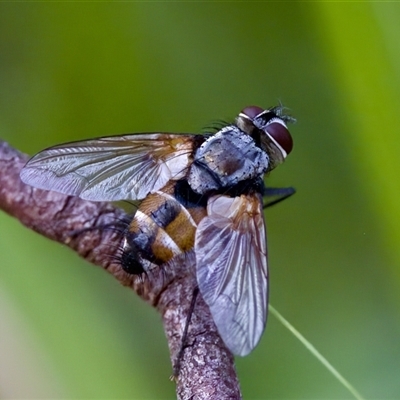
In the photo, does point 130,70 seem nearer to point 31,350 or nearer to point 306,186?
point 306,186

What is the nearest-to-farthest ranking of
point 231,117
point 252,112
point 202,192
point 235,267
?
point 235,267 < point 202,192 < point 252,112 < point 231,117

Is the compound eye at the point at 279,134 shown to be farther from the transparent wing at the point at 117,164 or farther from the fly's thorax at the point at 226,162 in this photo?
the transparent wing at the point at 117,164

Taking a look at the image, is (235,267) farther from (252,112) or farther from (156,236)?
(252,112)

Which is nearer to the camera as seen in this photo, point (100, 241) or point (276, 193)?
point (100, 241)

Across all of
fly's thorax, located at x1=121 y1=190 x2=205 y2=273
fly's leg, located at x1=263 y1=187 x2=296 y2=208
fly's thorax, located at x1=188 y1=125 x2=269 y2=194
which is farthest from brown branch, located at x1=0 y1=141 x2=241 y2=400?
fly's leg, located at x1=263 y1=187 x2=296 y2=208

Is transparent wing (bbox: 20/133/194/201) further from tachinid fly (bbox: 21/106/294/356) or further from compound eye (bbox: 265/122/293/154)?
compound eye (bbox: 265/122/293/154)

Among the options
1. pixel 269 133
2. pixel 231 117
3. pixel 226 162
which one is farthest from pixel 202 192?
pixel 231 117
